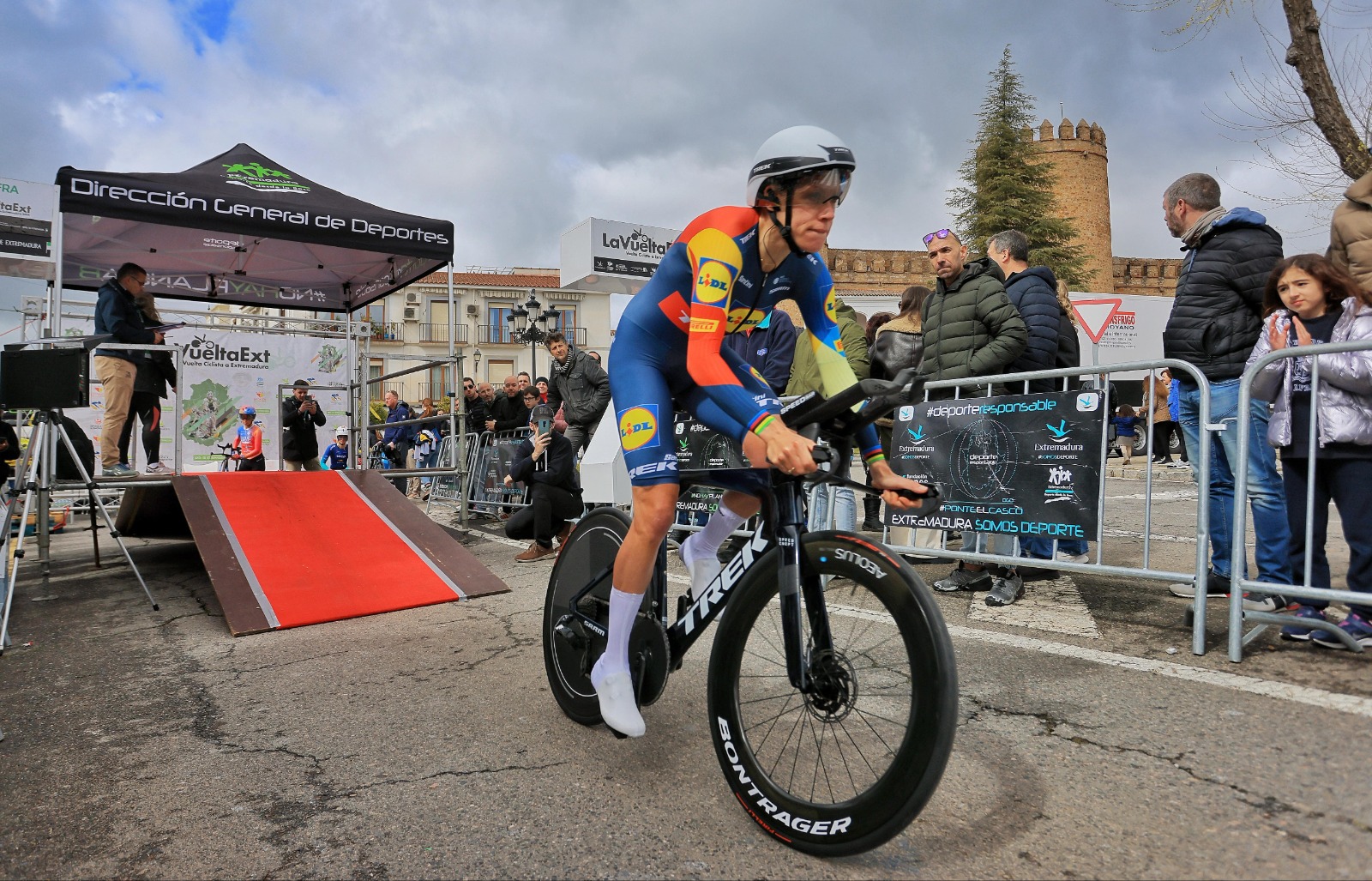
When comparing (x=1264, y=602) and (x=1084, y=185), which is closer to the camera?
(x=1264, y=602)

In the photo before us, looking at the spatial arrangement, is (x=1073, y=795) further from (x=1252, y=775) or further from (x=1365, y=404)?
(x=1365, y=404)

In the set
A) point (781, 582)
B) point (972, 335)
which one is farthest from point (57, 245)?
point (781, 582)

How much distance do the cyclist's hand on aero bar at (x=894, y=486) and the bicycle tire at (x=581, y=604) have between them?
1037 mm

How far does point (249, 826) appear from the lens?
7.80 ft

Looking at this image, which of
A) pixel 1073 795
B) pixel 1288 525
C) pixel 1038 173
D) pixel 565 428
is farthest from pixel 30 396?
pixel 1038 173

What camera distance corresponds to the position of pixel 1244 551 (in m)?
3.61

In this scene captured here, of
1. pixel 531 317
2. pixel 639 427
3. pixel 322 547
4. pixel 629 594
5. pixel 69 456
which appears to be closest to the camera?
pixel 639 427

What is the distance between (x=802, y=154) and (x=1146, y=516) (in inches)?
128

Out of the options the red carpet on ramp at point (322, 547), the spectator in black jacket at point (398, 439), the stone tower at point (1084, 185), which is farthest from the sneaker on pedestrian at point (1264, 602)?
the stone tower at point (1084, 185)

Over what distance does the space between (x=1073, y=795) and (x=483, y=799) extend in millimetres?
1763

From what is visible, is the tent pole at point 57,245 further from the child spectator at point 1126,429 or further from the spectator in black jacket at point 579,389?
the child spectator at point 1126,429

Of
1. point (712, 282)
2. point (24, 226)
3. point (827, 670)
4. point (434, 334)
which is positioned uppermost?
point (434, 334)

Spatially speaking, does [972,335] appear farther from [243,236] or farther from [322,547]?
[243,236]

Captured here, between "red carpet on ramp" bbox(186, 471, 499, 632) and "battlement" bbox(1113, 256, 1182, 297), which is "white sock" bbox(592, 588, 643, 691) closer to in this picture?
"red carpet on ramp" bbox(186, 471, 499, 632)
